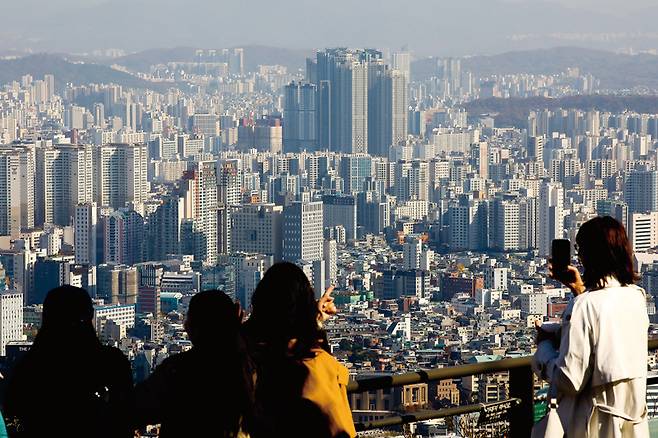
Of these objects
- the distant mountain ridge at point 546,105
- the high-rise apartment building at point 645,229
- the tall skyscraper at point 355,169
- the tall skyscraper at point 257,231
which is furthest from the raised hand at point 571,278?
the distant mountain ridge at point 546,105

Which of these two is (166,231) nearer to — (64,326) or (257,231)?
(257,231)

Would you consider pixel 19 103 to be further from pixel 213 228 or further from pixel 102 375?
pixel 102 375

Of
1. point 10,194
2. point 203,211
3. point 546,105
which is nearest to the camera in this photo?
point 203,211

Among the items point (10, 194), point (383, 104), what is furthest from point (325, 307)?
point (383, 104)

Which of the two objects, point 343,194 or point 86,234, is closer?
point 86,234

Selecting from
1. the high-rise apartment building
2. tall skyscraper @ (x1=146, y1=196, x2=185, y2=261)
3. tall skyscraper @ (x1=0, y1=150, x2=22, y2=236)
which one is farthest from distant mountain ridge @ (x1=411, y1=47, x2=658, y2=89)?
tall skyscraper @ (x1=146, y1=196, x2=185, y2=261)

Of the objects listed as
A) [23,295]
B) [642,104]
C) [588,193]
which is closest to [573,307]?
[23,295]
